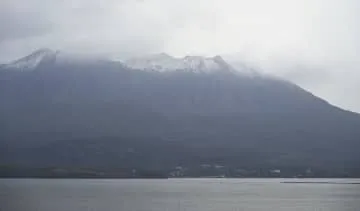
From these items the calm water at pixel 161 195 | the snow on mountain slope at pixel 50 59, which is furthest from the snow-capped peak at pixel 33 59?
the calm water at pixel 161 195

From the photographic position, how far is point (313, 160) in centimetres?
673

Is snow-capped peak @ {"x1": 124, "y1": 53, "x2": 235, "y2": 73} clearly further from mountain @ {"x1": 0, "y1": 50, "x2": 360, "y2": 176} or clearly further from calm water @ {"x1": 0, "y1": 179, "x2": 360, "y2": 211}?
calm water @ {"x1": 0, "y1": 179, "x2": 360, "y2": 211}

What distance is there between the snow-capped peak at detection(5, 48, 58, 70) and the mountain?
1 centimetres

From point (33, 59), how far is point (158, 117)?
1337 mm

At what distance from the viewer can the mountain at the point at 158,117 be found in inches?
255

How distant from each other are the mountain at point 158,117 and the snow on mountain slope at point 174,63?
0.01 meters

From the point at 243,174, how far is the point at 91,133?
158cm

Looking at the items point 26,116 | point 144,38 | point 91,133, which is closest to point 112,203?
point 91,133

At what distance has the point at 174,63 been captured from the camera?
21.5ft

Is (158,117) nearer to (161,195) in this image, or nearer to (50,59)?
(161,195)

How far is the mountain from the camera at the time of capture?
6.48 metres

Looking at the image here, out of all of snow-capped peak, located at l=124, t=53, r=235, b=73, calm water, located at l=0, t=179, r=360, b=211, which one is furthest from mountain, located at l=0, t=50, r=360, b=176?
calm water, located at l=0, t=179, r=360, b=211

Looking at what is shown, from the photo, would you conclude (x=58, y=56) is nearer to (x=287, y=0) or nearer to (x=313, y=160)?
(x=287, y=0)

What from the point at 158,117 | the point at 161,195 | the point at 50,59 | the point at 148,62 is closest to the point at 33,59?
the point at 50,59
